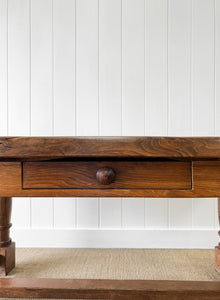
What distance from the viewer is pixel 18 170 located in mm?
776

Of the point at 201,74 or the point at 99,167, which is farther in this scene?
the point at 201,74

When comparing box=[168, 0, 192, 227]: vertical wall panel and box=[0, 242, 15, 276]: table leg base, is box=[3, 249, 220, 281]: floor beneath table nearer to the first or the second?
box=[0, 242, 15, 276]: table leg base

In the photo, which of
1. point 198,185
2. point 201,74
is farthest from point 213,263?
point 201,74

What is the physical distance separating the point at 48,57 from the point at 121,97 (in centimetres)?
50

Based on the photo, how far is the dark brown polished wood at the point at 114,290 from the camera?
2.93 feet

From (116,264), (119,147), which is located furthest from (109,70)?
(116,264)

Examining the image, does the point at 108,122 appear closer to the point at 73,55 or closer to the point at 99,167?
the point at 73,55

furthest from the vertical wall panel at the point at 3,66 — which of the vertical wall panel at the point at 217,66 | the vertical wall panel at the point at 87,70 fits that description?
the vertical wall panel at the point at 217,66

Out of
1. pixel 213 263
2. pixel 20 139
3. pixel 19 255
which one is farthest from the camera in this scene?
pixel 19 255

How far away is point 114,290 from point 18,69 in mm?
1332

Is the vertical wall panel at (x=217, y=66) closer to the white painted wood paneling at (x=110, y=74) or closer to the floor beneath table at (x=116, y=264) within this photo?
the white painted wood paneling at (x=110, y=74)

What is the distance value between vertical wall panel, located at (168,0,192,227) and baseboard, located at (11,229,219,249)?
0.61m

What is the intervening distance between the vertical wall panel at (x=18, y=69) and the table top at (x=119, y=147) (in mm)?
937

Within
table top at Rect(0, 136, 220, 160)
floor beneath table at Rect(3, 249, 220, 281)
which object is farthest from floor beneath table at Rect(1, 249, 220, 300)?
table top at Rect(0, 136, 220, 160)
